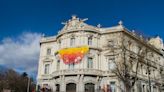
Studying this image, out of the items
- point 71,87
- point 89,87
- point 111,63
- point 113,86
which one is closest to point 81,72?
point 89,87

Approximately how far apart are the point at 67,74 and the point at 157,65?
979 inches

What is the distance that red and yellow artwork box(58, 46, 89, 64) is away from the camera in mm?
46344

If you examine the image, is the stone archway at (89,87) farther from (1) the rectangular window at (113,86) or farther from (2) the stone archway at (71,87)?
(1) the rectangular window at (113,86)

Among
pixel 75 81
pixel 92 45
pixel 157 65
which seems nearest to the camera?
pixel 75 81

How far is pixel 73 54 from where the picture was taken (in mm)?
46906

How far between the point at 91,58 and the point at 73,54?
3.46m

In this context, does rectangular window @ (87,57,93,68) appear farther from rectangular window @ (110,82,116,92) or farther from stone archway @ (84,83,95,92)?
rectangular window @ (110,82,116,92)

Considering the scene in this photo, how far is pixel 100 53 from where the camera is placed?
48.1 m

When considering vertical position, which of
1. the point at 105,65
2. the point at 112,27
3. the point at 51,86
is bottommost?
the point at 51,86

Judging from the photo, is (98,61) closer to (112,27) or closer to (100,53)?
(100,53)

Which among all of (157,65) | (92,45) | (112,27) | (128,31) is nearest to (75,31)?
(92,45)

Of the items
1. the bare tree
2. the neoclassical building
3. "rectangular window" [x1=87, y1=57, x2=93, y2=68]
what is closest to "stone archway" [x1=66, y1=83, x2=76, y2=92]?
the neoclassical building

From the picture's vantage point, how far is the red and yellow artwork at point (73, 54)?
1825 inches

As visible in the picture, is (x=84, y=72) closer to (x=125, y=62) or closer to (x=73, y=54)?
(x=73, y=54)
